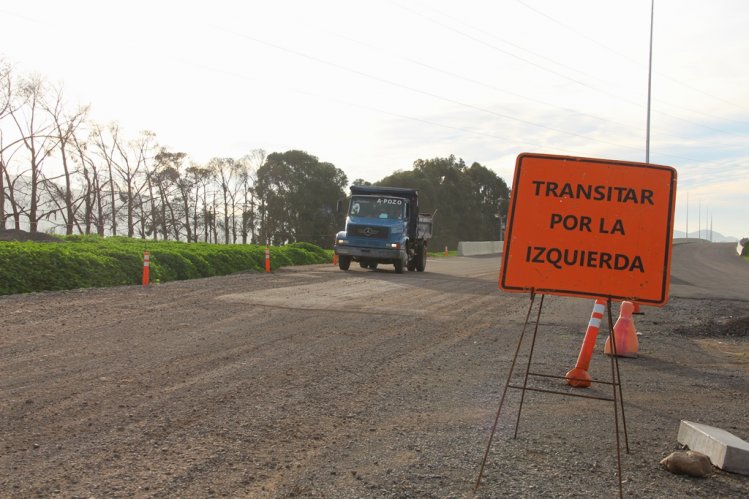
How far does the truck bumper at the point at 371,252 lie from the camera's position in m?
25.7

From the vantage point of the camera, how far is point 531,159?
17.2 feet

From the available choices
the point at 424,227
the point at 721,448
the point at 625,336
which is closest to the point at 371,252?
the point at 424,227

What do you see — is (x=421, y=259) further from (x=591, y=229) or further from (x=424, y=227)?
(x=591, y=229)

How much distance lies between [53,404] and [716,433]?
5282 millimetres

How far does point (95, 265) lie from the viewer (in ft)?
60.3

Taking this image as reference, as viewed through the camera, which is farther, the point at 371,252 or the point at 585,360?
the point at 371,252

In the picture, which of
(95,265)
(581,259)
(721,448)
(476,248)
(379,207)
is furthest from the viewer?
(476,248)

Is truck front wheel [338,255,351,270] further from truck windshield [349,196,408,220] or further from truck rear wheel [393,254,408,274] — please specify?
truck rear wheel [393,254,408,274]

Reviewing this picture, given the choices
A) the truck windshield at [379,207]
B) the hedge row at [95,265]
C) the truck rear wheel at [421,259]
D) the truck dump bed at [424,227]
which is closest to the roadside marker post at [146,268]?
the hedge row at [95,265]

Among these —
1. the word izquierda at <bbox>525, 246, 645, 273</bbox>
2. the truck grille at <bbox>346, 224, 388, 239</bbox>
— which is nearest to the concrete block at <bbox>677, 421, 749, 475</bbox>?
the word izquierda at <bbox>525, 246, 645, 273</bbox>

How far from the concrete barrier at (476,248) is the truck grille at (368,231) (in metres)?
34.3

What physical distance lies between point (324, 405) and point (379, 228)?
19515 millimetres

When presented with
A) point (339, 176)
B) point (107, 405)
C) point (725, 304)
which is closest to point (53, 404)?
point (107, 405)

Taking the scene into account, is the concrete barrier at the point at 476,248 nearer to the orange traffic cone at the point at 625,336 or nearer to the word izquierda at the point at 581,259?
the orange traffic cone at the point at 625,336
